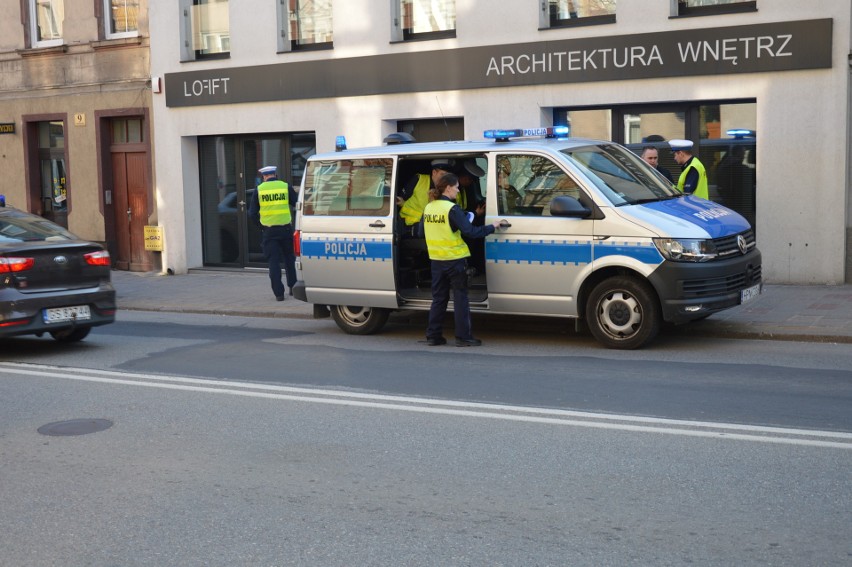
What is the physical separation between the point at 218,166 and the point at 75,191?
3.58 m

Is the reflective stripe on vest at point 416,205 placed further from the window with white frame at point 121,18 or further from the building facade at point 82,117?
the window with white frame at point 121,18

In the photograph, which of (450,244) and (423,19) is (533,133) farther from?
(423,19)

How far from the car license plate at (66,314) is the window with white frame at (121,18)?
1039 centimetres

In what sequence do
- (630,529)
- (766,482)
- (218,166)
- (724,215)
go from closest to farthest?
(630,529)
(766,482)
(724,215)
(218,166)

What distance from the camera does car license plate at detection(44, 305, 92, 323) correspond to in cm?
1119

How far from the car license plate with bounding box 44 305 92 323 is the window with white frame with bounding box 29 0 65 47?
474 inches

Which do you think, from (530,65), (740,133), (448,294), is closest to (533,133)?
(448,294)

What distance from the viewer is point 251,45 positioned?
18875 mm

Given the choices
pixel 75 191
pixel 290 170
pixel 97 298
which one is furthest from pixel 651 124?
pixel 75 191

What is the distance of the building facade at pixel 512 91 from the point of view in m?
13.9

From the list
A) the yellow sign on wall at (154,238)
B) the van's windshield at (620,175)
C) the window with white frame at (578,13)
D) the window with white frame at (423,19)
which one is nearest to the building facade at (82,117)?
the yellow sign on wall at (154,238)

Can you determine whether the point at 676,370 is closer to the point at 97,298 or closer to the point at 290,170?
the point at 97,298

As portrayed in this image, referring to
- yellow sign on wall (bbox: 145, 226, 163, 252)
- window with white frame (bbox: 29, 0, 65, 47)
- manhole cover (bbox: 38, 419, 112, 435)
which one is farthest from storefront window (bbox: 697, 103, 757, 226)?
window with white frame (bbox: 29, 0, 65, 47)

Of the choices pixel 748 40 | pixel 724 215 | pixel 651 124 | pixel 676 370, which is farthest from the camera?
pixel 651 124
